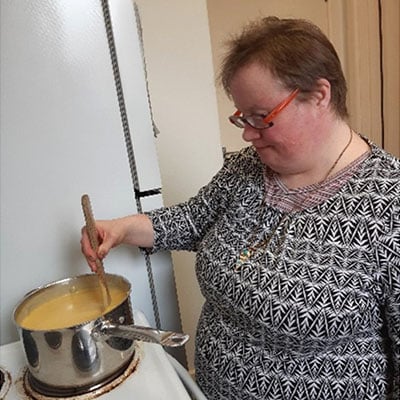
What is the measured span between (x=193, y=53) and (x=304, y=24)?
587 millimetres

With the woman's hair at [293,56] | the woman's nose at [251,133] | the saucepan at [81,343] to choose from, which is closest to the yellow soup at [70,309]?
the saucepan at [81,343]

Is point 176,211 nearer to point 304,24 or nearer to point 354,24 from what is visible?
point 304,24

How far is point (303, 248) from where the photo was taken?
84cm

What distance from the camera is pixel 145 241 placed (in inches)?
41.1

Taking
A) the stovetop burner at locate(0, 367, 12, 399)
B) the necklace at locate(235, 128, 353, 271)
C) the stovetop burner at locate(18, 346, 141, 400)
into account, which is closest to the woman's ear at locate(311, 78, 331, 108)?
the necklace at locate(235, 128, 353, 271)

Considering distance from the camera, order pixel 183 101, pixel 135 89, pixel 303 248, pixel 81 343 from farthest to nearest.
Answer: pixel 183 101 < pixel 135 89 < pixel 303 248 < pixel 81 343

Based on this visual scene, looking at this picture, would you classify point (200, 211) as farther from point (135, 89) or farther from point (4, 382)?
point (4, 382)

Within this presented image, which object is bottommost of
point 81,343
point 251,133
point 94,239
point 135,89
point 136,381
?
point 136,381

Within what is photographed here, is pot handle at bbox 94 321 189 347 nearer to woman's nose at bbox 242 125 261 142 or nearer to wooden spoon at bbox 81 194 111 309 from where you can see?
wooden spoon at bbox 81 194 111 309

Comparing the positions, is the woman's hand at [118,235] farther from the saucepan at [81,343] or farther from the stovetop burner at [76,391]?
the stovetop burner at [76,391]

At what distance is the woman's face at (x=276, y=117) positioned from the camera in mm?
819

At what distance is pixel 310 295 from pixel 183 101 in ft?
2.67

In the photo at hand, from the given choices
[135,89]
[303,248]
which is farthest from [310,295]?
[135,89]

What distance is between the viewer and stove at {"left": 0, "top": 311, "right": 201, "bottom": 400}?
75 centimetres
